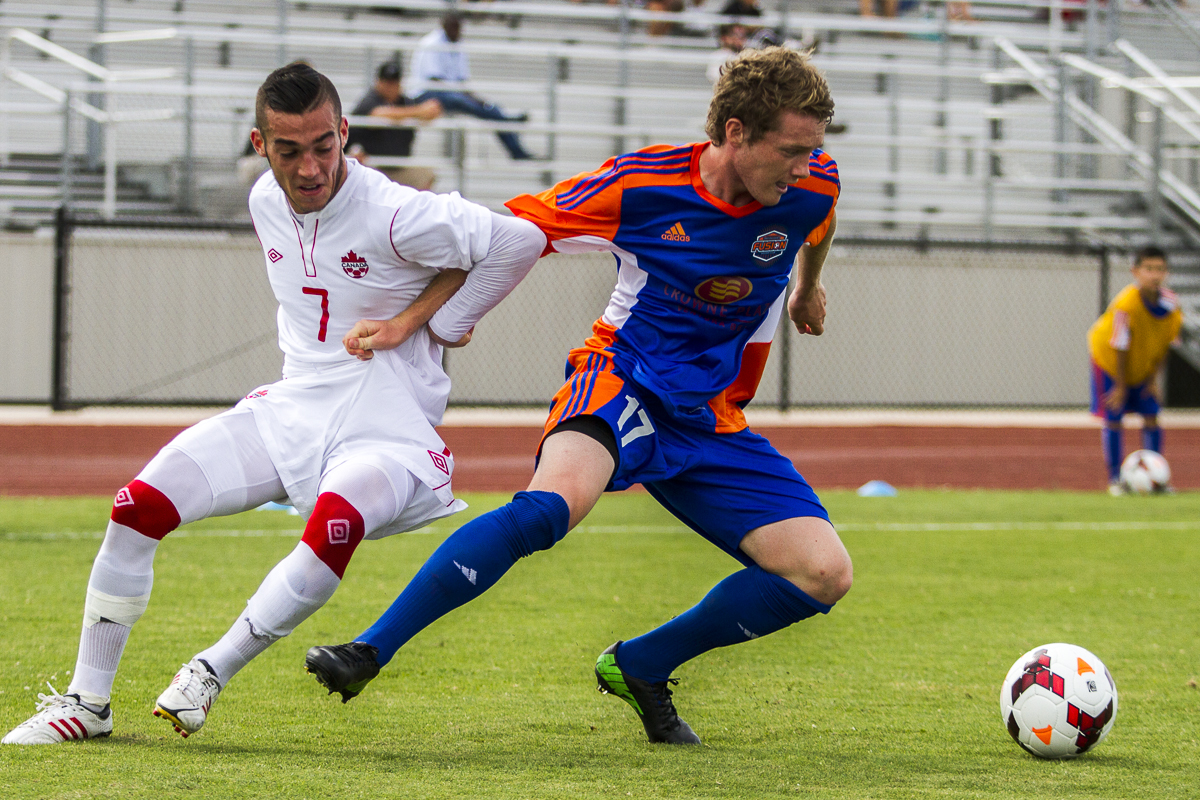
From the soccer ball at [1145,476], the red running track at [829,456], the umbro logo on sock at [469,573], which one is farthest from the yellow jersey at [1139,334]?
the umbro logo on sock at [469,573]

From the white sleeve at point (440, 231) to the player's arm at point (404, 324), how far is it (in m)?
0.07

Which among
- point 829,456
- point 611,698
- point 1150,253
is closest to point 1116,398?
point 1150,253

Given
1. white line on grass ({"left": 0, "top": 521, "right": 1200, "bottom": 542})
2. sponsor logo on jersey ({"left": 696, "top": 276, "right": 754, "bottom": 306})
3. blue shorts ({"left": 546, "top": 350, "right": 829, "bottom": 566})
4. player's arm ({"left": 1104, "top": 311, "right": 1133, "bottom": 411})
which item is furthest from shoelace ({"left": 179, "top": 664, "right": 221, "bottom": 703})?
player's arm ({"left": 1104, "top": 311, "right": 1133, "bottom": 411})

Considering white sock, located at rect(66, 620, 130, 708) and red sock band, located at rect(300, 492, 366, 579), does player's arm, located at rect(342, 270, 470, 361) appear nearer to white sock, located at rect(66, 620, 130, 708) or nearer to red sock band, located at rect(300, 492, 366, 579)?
red sock band, located at rect(300, 492, 366, 579)

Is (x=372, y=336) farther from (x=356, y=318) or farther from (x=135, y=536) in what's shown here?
(x=135, y=536)

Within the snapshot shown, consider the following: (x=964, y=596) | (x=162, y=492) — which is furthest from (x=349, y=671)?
(x=964, y=596)

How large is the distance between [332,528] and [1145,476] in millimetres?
9006

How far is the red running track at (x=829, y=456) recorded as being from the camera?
35.7ft

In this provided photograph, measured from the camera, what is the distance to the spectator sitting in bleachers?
12.8 metres

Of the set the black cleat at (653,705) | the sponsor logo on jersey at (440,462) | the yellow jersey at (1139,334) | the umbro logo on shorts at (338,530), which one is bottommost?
the black cleat at (653,705)

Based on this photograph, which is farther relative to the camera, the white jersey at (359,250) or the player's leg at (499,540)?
the white jersey at (359,250)

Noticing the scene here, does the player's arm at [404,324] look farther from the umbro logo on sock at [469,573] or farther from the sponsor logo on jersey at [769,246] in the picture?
the sponsor logo on jersey at [769,246]

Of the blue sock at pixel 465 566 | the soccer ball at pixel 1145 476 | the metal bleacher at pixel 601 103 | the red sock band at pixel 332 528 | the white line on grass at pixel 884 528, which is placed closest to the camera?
the blue sock at pixel 465 566

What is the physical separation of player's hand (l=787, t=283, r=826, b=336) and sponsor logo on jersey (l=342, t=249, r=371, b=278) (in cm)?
132
